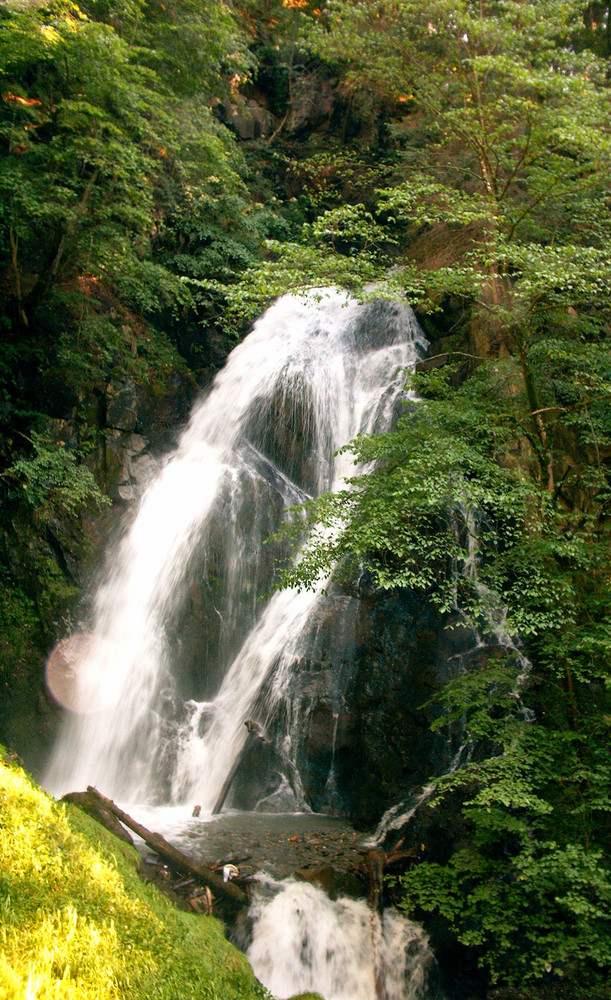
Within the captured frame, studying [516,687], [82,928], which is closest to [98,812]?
[82,928]

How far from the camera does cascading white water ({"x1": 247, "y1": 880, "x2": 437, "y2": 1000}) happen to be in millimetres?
5406

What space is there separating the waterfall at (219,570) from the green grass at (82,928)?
13.2 ft

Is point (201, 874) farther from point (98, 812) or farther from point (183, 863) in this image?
point (98, 812)

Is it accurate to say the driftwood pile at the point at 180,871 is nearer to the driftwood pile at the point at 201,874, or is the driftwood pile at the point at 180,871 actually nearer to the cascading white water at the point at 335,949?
the driftwood pile at the point at 201,874

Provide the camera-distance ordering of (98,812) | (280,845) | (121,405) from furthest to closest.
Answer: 1. (121,405)
2. (280,845)
3. (98,812)

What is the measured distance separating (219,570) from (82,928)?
7255 mm

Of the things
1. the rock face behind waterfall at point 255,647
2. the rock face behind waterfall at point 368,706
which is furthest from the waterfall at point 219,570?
the rock face behind waterfall at point 368,706

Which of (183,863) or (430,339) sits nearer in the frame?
(183,863)

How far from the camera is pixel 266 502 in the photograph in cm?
1080

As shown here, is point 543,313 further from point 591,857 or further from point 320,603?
point 591,857

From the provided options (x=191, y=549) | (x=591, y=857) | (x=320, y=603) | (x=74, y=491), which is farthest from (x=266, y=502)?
(x=591, y=857)

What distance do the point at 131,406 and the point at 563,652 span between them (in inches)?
357

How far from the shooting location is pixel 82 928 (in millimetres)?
2855

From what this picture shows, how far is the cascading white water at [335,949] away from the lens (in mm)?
5406
